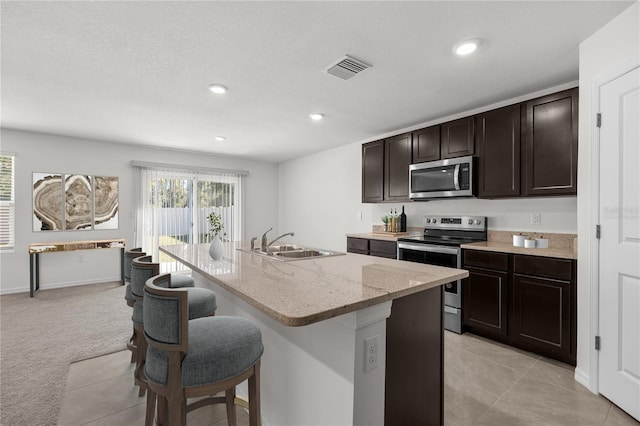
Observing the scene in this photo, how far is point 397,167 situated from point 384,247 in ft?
3.60

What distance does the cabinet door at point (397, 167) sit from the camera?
3.91 meters

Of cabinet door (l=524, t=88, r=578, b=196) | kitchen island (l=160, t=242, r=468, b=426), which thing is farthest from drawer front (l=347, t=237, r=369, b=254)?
kitchen island (l=160, t=242, r=468, b=426)

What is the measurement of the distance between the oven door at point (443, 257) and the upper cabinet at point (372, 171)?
1064 mm

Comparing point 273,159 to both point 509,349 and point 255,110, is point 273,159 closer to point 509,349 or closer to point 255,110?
point 255,110

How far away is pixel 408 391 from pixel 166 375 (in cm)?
107

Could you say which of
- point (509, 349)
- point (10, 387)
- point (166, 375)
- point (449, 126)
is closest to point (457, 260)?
point (509, 349)

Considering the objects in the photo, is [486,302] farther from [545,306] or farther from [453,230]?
[453,230]

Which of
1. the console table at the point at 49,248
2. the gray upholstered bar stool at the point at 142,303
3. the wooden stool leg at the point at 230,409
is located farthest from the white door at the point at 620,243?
the console table at the point at 49,248

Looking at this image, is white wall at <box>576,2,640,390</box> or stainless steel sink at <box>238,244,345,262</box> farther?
stainless steel sink at <box>238,244,345,262</box>

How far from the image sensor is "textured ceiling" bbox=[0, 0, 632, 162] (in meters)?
1.80

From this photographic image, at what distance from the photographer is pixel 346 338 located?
1156 mm

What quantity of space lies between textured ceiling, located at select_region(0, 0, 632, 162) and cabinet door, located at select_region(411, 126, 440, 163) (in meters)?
0.21

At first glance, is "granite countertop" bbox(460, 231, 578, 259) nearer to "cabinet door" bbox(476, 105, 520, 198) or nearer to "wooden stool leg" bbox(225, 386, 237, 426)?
"cabinet door" bbox(476, 105, 520, 198)

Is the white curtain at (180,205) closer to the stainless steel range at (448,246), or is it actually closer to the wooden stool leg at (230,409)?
the stainless steel range at (448,246)
